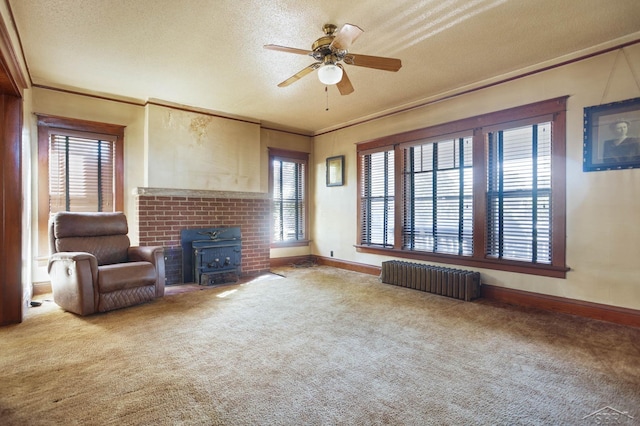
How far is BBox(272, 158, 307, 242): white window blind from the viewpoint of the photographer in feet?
21.1

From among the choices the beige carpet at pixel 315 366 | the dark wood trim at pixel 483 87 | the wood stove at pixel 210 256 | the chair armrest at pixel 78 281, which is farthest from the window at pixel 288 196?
the chair armrest at pixel 78 281

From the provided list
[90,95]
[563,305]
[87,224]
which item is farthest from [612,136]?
[90,95]

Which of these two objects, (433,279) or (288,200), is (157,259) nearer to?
(288,200)

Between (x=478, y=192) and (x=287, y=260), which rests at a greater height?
(x=478, y=192)

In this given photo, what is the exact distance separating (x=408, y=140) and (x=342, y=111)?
1218mm

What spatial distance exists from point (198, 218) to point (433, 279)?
12.2 ft

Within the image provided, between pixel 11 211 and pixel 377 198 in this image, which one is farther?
pixel 377 198

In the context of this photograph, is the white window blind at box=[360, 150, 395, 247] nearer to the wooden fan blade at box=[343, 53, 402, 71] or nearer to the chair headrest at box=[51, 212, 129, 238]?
the wooden fan blade at box=[343, 53, 402, 71]

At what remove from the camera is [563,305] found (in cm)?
354

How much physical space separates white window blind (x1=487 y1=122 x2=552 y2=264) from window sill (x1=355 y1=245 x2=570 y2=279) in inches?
3.4

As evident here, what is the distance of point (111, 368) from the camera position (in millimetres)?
2289

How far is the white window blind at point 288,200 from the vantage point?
643cm

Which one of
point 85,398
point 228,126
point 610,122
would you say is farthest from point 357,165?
point 85,398

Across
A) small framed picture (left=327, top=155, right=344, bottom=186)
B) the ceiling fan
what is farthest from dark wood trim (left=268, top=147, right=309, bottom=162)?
the ceiling fan
